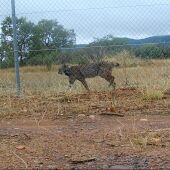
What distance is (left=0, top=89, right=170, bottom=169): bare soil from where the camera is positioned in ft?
15.6

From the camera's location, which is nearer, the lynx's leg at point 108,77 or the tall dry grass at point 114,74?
the tall dry grass at point 114,74

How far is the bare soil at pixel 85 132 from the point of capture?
15.6ft

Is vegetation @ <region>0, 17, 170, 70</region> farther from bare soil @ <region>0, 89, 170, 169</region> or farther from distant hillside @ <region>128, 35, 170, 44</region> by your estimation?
bare soil @ <region>0, 89, 170, 169</region>

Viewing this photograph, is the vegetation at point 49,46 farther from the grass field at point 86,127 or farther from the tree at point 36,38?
the grass field at point 86,127

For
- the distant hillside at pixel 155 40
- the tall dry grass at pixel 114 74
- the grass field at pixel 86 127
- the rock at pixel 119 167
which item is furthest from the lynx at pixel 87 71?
the rock at pixel 119 167

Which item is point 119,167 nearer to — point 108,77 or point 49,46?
point 49,46

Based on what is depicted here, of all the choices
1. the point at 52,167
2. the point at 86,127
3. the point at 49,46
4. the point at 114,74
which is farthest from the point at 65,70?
the point at 52,167

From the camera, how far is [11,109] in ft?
26.7

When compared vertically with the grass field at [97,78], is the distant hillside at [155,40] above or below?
above

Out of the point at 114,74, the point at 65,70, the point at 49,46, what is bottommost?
the point at 114,74

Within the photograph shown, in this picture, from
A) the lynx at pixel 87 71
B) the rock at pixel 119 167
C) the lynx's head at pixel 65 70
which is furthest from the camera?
the lynx's head at pixel 65 70

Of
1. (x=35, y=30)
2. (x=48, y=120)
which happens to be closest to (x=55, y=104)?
(x=48, y=120)

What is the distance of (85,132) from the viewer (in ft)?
20.1

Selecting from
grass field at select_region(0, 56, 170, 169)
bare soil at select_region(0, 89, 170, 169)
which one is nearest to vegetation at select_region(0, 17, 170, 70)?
grass field at select_region(0, 56, 170, 169)
